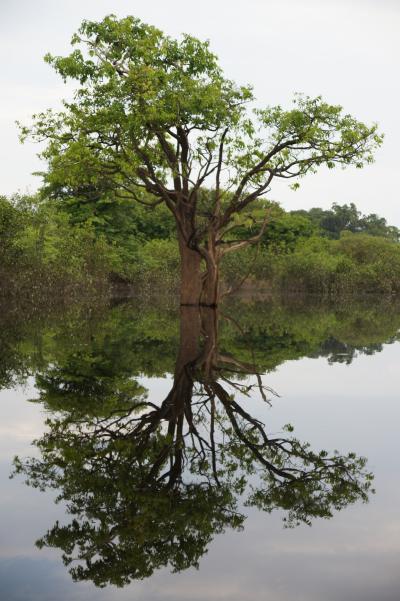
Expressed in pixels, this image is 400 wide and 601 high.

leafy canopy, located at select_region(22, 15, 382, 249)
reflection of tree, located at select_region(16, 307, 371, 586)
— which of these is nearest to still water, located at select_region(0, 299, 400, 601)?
reflection of tree, located at select_region(16, 307, 371, 586)

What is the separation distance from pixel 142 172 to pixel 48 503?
18.0 meters

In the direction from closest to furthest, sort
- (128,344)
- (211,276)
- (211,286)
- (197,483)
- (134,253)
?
1. (197,483)
2. (128,344)
3. (211,276)
4. (211,286)
5. (134,253)

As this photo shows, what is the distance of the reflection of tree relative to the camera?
3.12m

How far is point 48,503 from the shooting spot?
381cm

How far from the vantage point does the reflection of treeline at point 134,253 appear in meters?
24.9

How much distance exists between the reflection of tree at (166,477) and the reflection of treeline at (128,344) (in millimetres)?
1117

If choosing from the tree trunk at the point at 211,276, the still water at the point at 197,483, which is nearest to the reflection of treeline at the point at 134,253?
the tree trunk at the point at 211,276

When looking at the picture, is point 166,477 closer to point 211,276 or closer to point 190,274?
point 211,276

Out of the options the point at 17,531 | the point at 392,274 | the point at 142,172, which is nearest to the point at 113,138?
the point at 142,172

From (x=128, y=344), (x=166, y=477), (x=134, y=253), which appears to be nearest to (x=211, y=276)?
(x=128, y=344)

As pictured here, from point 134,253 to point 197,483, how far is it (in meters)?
33.8

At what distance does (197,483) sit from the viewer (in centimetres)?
404

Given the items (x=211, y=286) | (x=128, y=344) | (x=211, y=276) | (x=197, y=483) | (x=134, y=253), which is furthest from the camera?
(x=134, y=253)

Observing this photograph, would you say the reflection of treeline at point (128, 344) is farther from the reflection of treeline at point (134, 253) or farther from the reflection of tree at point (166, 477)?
the reflection of treeline at point (134, 253)
